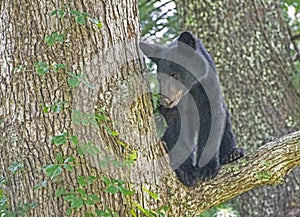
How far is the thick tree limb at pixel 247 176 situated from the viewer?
2740 mm

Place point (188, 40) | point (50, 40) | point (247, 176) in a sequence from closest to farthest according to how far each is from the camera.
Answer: point (50, 40) < point (247, 176) < point (188, 40)

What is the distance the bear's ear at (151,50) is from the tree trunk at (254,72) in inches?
59.4

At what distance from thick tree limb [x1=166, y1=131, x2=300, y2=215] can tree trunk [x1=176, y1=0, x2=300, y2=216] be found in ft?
5.70

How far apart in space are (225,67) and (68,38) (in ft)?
7.82

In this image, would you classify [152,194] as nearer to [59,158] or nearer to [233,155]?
[59,158]

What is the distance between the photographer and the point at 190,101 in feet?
Result: 11.1

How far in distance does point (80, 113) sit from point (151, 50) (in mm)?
954

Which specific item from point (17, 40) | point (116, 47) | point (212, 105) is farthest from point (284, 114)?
point (17, 40)

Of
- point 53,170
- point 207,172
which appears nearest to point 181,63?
point 207,172

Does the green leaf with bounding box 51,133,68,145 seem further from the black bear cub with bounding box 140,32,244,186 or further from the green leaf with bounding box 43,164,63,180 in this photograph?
the black bear cub with bounding box 140,32,244,186

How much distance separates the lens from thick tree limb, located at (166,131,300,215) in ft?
8.99

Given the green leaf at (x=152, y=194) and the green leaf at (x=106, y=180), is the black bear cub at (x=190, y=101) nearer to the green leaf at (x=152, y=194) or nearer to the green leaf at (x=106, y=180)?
the green leaf at (x=152, y=194)

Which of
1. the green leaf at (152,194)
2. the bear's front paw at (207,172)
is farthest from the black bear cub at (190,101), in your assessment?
the green leaf at (152,194)

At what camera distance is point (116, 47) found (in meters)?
2.62
